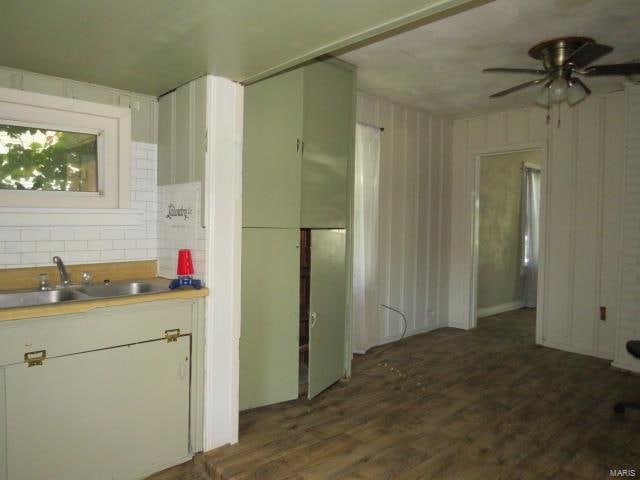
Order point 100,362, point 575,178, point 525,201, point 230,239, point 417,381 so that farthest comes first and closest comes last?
1. point 525,201
2. point 575,178
3. point 417,381
4. point 230,239
5. point 100,362

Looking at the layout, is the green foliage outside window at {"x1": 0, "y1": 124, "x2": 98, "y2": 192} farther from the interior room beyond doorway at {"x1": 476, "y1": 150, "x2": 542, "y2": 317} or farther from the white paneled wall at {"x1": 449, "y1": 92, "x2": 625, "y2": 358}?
the interior room beyond doorway at {"x1": 476, "y1": 150, "x2": 542, "y2": 317}

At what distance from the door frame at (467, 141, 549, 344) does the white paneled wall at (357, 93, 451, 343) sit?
1.12 feet

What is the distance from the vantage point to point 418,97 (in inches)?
181

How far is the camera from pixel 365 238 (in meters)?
4.23

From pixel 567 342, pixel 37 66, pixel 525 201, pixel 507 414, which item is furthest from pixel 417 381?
pixel 525 201

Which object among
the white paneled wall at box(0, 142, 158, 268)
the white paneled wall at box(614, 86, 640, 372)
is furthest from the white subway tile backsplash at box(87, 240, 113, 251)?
the white paneled wall at box(614, 86, 640, 372)

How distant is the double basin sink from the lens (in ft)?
7.24

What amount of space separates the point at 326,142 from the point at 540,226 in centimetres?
294

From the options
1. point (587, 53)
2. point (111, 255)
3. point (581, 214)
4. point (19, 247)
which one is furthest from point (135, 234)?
point (581, 214)

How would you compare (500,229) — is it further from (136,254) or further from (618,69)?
(136,254)

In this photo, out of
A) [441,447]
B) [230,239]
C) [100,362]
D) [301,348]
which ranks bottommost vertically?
[441,447]

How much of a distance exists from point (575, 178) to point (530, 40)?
2.01m

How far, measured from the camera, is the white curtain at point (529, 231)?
6949 millimetres

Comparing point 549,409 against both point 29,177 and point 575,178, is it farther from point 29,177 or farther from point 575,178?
point 29,177
